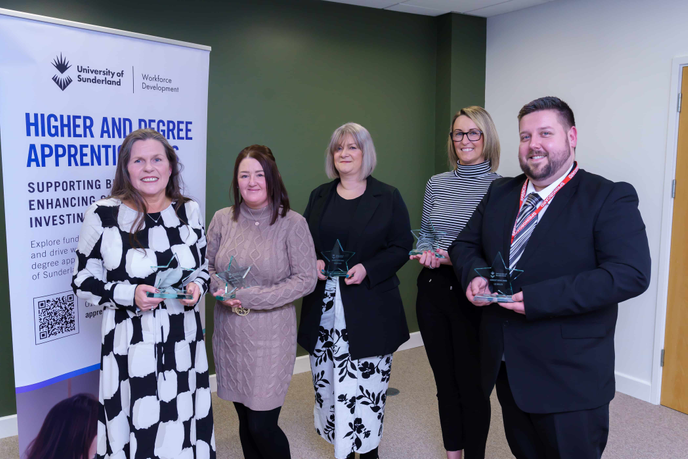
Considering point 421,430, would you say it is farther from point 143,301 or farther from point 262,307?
point 143,301

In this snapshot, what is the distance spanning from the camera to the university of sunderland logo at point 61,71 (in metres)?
2.26

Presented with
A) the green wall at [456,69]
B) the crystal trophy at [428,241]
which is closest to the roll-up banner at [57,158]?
the crystal trophy at [428,241]

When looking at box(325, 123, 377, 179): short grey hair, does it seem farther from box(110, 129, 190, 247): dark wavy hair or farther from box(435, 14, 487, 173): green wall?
box(435, 14, 487, 173): green wall

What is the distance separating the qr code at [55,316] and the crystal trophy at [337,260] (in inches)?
46.6

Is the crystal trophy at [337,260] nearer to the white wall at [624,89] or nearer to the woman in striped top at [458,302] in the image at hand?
the woman in striped top at [458,302]

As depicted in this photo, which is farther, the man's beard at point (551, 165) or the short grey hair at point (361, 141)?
the short grey hair at point (361, 141)

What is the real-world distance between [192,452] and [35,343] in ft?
2.76

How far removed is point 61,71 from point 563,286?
7.21 ft

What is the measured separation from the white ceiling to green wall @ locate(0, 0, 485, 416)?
3.9 inches

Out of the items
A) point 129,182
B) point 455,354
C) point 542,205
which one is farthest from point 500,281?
point 129,182

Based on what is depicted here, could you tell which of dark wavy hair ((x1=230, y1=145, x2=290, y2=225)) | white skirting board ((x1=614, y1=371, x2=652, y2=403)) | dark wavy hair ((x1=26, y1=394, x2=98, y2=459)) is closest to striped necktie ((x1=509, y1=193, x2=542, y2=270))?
dark wavy hair ((x1=230, y1=145, x2=290, y2=225))

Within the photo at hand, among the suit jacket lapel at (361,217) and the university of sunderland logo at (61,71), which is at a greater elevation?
the university of sunderland logo at (61,71)

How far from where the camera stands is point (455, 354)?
245 cm

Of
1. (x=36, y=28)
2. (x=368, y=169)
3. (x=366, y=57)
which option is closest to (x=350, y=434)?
(x=368, y=169)
